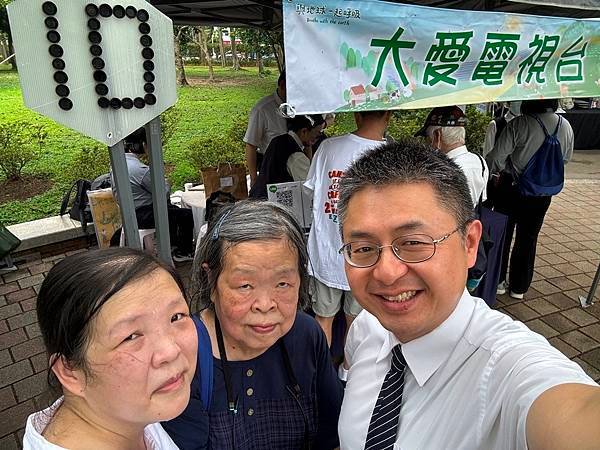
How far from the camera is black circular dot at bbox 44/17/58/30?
162cm

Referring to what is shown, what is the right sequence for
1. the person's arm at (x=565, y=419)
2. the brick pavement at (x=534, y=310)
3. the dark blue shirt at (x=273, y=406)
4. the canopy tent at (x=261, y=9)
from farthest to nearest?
the canopy tent at (x=261, y=9)
the brick pavement at (x=534, y=310)
the dark blue shirt at (x=273, y=406)
the person's arm at (x=565, y=419)

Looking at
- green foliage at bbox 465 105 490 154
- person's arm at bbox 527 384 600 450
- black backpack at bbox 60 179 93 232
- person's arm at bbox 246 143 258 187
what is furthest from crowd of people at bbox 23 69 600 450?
green foliage at bbox 465 105 490 154

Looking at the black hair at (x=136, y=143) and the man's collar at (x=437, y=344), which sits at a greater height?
the man's collar at (x=437, y=344)

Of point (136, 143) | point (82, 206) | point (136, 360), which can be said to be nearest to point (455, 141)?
point (136, 360)

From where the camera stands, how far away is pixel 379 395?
48.4 inches

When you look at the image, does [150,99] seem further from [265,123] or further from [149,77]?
[265,123]

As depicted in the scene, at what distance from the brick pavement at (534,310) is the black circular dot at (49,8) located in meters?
1.93

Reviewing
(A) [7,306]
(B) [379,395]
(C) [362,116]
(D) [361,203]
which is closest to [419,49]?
(C) [362,116]

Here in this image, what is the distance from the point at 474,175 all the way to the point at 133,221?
2315 millimetres

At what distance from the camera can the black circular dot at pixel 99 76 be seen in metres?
1.78

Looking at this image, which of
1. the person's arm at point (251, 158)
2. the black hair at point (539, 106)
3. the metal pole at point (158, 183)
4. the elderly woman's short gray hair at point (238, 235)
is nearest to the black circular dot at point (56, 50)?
the metal pole at point (158, 183)

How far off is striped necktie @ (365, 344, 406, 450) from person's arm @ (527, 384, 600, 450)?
38 cm

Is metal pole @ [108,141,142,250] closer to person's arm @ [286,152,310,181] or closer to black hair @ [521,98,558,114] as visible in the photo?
person's arm @ [286,152,310,181]

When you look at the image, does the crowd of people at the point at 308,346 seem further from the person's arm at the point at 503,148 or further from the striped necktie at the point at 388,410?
the person's arm at the point at 503,148
